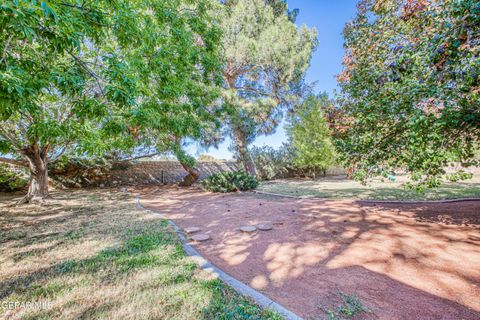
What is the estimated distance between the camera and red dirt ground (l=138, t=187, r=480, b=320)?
201cm

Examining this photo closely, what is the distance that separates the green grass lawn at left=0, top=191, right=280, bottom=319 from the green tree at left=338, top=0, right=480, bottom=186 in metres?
3.39

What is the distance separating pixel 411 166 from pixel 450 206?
3148 millimetres

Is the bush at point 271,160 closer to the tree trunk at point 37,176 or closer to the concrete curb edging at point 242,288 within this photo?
the tree trunk at point 37,176

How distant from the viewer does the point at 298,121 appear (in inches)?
566

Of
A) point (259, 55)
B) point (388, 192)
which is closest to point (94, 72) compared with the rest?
point (259, 55)

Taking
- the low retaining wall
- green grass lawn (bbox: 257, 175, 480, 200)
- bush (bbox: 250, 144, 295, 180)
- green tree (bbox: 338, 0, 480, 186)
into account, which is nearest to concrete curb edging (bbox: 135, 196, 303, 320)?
green tree (bbox: 338, 0, 480, 186)

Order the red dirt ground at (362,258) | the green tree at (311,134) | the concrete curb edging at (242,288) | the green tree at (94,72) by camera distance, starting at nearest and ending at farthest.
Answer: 1. the concrete curb edging at (242,288)
2. the red dirt ground at (362,258)
3. the green tree at (94,72)
4. the green tree at (311,134)

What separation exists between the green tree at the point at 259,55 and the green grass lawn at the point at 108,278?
7443 millimetres

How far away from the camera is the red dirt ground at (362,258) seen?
201 cm

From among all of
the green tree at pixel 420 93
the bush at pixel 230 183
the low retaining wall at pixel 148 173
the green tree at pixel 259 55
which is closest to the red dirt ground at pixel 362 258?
the green tree at pixel 420 93

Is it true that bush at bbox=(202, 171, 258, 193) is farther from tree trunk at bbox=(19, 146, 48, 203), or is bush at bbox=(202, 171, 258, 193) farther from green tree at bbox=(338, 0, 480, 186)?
tree trunk at bbox=(19, 146, 48, 203)

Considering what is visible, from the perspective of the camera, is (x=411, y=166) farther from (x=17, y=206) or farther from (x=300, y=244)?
(x=17, y=206)

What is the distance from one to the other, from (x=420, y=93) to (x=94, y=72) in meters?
5.37

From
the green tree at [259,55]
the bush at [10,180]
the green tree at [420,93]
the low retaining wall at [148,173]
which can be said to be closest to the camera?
the green tree at [420,93]
